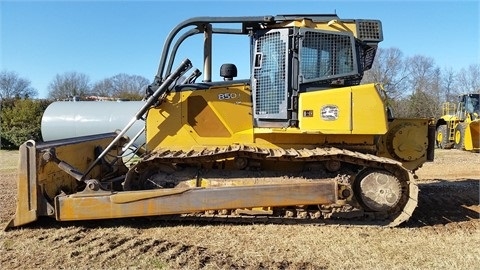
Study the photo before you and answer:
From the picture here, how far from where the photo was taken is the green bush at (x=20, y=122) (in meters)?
26.4

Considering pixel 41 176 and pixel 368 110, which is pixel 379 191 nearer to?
pixel 368 110

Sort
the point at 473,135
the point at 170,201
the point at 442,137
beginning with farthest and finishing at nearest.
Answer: the point at 442,137 → the point at 473,135 → the point at 170,201

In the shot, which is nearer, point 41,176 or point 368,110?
point 41,176

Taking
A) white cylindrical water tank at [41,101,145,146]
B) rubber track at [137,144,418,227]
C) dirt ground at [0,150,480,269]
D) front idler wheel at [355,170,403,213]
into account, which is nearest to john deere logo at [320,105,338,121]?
rubber track at [137,144,418,227]

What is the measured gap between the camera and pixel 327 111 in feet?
20.4

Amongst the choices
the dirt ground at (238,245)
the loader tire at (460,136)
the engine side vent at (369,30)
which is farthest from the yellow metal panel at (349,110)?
the loader tire at (460,136)

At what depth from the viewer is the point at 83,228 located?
613 cm

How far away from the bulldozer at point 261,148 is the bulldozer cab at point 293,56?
2cm

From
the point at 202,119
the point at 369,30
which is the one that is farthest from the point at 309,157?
the point at 369,30

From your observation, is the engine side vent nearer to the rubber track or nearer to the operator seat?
the rubber track

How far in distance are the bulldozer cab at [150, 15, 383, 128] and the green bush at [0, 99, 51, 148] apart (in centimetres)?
2281

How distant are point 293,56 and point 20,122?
25.9 meters

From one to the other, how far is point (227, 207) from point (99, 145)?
3.14 meters

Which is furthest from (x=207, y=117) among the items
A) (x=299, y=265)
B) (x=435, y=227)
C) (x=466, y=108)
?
(x=466, y=108)
